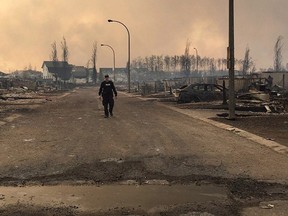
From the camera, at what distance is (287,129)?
13547 millimetres

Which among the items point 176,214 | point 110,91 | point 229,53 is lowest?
point 176,214

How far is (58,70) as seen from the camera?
13212 centimetres

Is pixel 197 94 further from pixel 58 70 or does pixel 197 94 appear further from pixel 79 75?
pixel 79 75

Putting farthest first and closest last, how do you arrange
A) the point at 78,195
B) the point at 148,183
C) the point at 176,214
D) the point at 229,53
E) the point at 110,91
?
the point at 110,91 → the point at 229,53 → the point at 148,183 → the point at 78,195 → the point at 176,214

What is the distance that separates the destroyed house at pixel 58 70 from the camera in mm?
120431

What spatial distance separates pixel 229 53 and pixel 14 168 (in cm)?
1098

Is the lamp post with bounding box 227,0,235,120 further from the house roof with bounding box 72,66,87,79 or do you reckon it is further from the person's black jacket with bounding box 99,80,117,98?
the house roof with bounding box 72,66,87,79

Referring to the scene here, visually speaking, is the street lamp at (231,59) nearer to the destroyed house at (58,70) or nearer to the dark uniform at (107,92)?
the dark uniform at (107,92)

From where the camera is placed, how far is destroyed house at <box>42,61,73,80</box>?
120 meters

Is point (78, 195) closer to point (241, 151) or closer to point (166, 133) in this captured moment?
point (241, 151)

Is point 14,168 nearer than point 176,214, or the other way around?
point 176,214

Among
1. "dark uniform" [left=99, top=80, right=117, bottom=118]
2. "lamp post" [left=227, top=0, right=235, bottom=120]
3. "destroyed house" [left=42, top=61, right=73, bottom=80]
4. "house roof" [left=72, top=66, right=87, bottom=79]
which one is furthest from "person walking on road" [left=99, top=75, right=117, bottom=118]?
"house roof" [left=72, top=66, right=87, bottom=79]

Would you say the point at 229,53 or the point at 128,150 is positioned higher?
the point at 229,53

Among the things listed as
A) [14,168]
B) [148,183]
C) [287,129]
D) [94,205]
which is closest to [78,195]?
[94,205]
